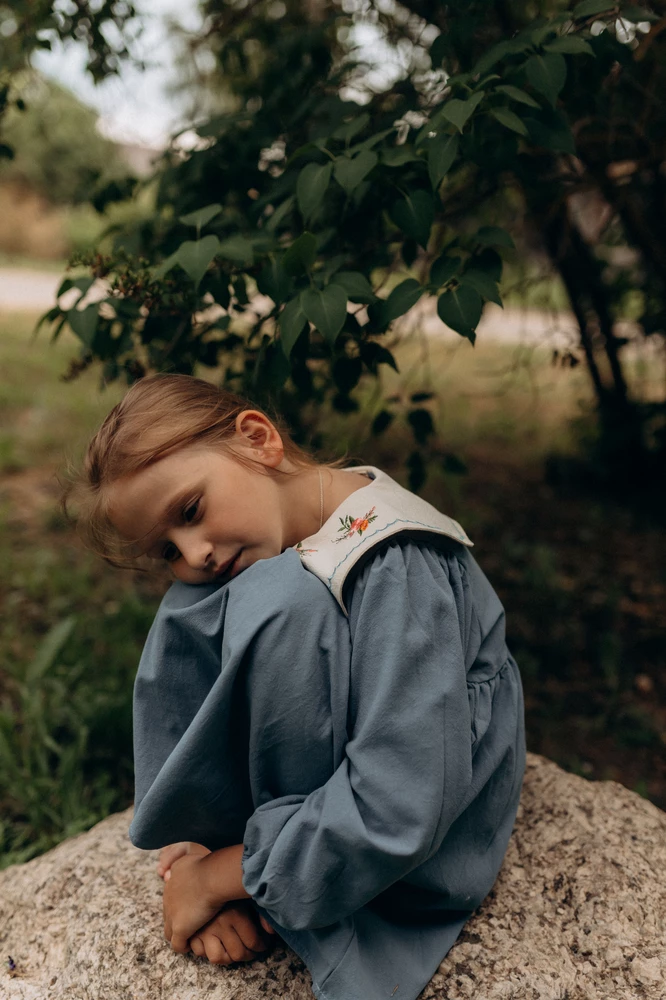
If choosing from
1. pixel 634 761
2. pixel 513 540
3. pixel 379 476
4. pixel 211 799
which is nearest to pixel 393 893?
pixel 211 799

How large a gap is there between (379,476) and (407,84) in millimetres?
1060

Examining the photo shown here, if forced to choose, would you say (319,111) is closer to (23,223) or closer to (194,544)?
(194,544)

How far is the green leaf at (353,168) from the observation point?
1.49m

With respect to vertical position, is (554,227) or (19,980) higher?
(554,227)

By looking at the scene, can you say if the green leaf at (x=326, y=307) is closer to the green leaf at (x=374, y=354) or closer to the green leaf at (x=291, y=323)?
the green leaf at (x=291, y=323)

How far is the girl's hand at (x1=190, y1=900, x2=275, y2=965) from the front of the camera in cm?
138

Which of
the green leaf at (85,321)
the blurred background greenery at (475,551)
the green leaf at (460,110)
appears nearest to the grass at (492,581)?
the blurred background greenery at (475,551)

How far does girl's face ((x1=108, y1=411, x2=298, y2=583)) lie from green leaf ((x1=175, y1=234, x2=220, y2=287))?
34 cm

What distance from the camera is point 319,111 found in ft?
6.56

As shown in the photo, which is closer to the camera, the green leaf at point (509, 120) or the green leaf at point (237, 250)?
the green leaf at point (509, 120)

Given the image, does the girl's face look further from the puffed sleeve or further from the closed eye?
the puffed sleeve

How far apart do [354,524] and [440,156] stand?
2.30 feet

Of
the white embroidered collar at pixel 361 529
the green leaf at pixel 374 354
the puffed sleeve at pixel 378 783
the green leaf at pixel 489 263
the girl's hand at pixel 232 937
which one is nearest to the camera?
the puffed sleeve at pixel 378 783

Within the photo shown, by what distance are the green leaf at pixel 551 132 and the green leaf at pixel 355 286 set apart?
433 millimetres
